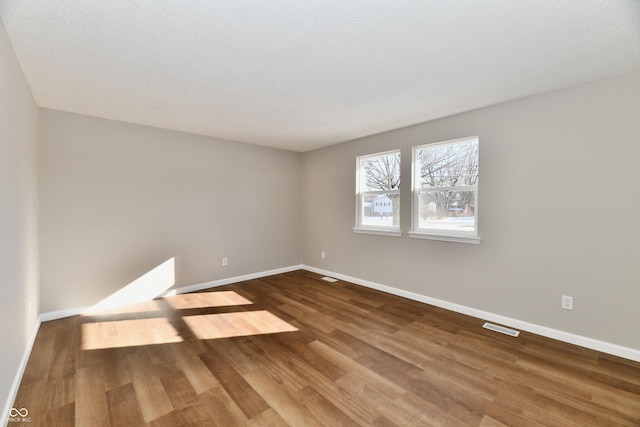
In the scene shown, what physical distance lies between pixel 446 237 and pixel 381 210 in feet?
3.70

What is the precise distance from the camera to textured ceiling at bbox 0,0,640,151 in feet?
5.04

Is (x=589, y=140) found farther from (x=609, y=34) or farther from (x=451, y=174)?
A: (x=451, y=174)

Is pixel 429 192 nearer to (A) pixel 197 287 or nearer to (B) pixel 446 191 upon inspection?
(B) pixel 446 191

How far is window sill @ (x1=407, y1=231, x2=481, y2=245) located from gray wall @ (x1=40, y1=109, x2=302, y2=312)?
253cm

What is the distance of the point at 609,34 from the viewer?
174 cm

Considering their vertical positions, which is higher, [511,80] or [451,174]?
[511,80]

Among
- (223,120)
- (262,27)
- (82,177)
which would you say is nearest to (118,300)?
(82,177)

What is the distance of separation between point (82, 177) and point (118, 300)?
62.3 inches

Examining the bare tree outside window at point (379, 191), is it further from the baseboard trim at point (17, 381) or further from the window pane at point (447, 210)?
the baseboard trim at point (17, 381)

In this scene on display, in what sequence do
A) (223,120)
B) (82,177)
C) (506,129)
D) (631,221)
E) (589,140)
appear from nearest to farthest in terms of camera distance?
1. (631,221)
2. (589,140)
3. (506,129)
4. (82,177)
5. (223,120)

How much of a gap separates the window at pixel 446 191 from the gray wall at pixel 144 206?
2.56 metres

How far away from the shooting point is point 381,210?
4199 mm

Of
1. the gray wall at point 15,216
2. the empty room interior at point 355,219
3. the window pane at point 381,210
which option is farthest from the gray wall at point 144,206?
the window pane at point 381,210

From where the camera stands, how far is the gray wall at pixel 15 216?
164 cm
